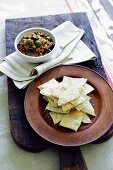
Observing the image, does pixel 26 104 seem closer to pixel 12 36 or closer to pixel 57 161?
pixel 57 161

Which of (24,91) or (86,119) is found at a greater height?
(86,119)

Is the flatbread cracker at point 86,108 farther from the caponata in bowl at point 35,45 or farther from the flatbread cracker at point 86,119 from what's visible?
the caponata in bowl at point 35,45

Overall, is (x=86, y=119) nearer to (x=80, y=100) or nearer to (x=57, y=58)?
(x=80, y=100)

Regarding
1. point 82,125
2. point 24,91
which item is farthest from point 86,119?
point 24,91

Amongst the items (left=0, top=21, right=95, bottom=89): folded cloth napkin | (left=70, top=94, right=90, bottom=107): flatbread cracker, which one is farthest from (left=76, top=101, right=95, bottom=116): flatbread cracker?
(left=0, top=21, right=95, bottom=89): folded cloth napkin

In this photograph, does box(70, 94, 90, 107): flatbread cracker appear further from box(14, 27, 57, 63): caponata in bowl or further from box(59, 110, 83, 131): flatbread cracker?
box(14, 27, 57, 63): caponata in bowl

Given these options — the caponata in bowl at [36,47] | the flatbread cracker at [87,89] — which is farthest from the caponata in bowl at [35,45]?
the flatbread cracker at [87,89]
